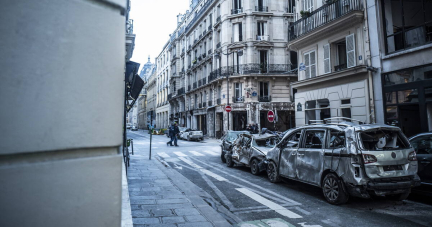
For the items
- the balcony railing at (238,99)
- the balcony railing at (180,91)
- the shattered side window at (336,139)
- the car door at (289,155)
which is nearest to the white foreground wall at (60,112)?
the shattered side window at (336,139)

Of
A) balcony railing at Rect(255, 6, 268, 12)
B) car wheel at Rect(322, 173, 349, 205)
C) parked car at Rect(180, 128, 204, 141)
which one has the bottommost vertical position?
car wheel at Rect(322, 173, 349, 205)

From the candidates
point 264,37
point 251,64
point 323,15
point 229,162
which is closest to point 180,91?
point 251,64

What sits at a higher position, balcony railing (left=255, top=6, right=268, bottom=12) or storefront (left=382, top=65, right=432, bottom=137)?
balcony railing (left=255, top=6, right=268, bottom=12)

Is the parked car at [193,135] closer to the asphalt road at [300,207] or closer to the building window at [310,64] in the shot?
the building window at [310,64]

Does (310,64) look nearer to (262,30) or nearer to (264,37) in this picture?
(264,37)

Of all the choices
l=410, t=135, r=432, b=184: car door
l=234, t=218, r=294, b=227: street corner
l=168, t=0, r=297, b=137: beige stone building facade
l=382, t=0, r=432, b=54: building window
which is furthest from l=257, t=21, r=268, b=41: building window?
l=234, t=218, r=294, b=227: street corner

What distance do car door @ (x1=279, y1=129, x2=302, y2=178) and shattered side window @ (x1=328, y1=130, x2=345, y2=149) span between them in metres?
1.16

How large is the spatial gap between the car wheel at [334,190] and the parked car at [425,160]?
2054 mm

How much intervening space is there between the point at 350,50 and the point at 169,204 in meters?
13.3

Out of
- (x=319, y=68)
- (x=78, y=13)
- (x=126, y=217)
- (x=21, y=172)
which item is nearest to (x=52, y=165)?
(x=21, y=172)

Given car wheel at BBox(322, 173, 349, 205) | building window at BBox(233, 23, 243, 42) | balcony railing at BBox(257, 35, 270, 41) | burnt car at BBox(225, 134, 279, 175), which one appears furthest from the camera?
building window at BBox(233, 23, 243, 42)

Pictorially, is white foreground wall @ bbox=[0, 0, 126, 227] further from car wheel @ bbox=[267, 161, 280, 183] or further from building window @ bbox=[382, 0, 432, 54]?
building window @ bbox=[382, 0, 432, 54]

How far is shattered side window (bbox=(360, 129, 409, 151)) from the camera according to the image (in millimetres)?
6340

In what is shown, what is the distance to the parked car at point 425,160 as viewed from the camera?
6.41 m
